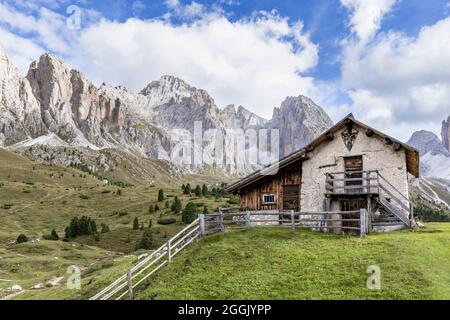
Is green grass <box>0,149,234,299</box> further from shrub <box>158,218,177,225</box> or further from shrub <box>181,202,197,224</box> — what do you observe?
shrub <box>181,202,197,224</box>

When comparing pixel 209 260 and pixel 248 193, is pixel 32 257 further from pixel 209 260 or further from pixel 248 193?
pixel 209 260

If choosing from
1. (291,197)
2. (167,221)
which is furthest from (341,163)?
(167,221)

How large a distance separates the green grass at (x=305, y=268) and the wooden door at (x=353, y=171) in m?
6.72

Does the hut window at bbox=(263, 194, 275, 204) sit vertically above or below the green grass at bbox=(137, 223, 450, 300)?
above

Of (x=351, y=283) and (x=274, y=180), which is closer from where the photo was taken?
(x=351, y=283)

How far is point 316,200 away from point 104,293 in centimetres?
1720

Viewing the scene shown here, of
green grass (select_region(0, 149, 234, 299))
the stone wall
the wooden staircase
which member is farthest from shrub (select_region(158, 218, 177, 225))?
the wooden staircase

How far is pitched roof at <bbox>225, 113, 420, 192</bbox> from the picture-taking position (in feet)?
95.9

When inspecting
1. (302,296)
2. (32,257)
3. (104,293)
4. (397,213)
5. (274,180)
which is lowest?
(32,257)

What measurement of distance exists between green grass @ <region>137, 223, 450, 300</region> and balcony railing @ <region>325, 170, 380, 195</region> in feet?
17.6

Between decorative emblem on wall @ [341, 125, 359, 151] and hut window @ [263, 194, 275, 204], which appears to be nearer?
decorative emblem on wall @ [341, 125, 359, 151]
